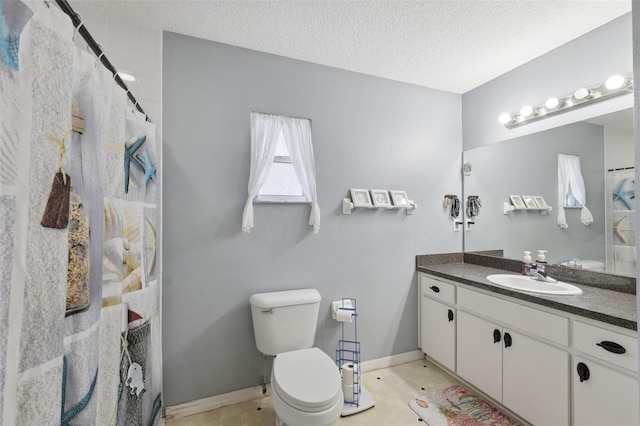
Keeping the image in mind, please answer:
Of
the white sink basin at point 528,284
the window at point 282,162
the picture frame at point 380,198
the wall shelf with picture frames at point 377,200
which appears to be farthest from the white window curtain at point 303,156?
the white sink basin at point 528,284

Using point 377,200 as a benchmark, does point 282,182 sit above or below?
above

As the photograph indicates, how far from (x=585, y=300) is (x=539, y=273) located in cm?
48

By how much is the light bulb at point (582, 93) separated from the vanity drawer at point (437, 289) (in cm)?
151

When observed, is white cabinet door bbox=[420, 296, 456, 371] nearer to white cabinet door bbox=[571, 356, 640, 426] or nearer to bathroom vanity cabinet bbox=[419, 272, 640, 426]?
bathroom vanity cabinet bbox=[419, 272, 640, 426]

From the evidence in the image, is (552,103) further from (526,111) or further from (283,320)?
(283,320)

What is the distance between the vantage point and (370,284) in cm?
225

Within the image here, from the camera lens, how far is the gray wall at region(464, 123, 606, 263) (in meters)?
1.77

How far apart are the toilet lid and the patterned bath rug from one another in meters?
0.79

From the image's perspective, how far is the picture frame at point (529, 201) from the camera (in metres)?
2.11

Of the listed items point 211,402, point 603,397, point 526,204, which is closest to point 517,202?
point 526,204

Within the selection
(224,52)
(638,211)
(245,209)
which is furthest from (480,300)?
(224,52)

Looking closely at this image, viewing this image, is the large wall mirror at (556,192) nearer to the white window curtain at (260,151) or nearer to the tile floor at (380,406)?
the tile floor at (380,406)

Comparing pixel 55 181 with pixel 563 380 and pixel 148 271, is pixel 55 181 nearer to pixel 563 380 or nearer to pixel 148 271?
pixel 148 271

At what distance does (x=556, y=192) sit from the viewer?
1.96 meters
